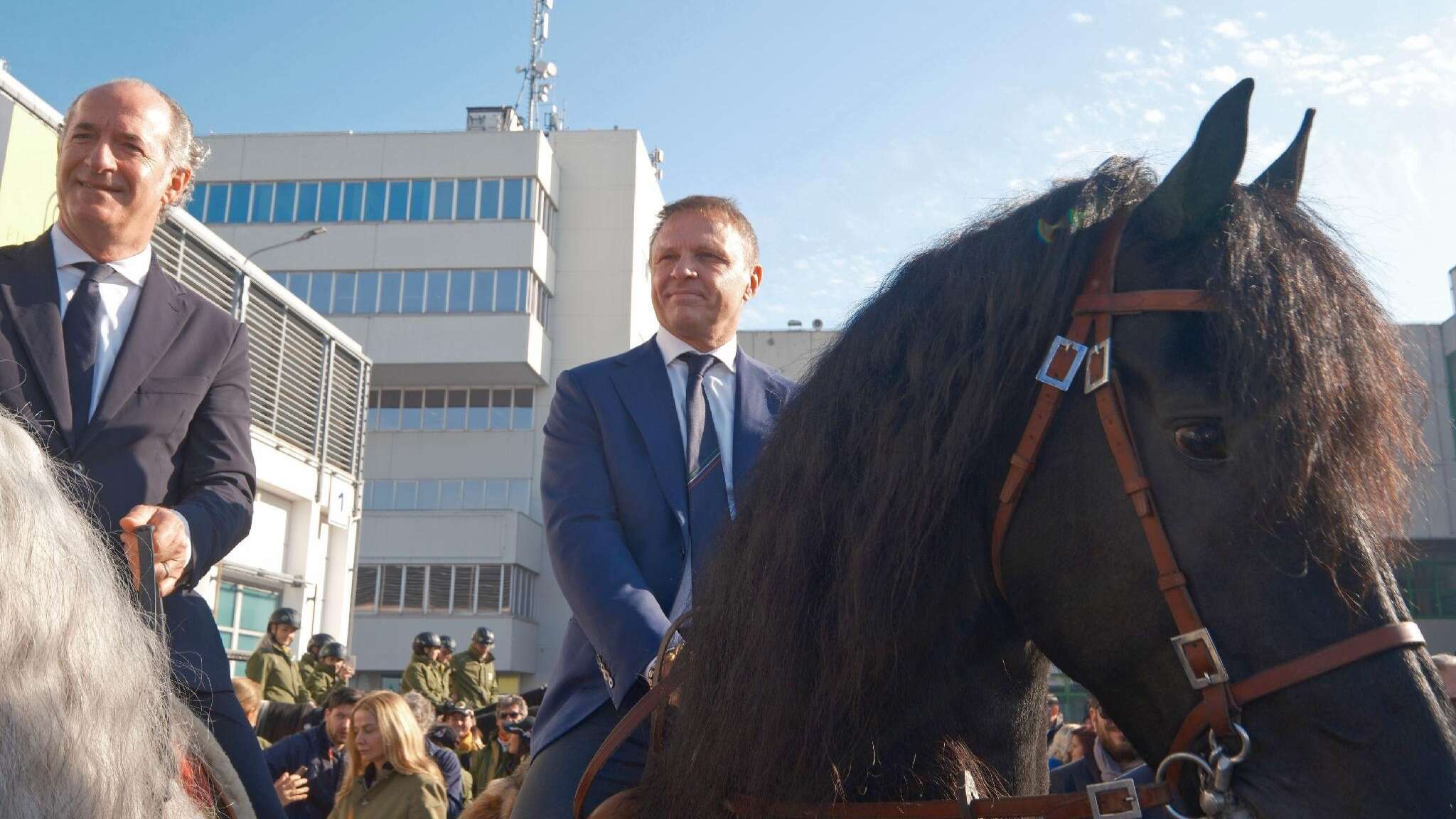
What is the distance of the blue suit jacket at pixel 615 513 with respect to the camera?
2586 mm

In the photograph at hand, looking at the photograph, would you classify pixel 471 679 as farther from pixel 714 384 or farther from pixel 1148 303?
pixel 1148 303

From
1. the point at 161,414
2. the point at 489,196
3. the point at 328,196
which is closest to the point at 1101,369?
the point at 161,414

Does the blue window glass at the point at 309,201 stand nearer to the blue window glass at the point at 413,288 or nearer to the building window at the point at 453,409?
the blue window glass at the point at 413,288

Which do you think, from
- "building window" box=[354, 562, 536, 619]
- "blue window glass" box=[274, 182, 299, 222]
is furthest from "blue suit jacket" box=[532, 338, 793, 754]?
"blue window glass" box=[274, 182, 299, 222]

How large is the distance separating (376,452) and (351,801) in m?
38.2

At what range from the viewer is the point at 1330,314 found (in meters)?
1.91

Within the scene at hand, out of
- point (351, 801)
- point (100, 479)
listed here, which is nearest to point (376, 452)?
point (351, 801)

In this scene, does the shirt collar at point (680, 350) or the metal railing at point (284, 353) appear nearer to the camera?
the shirt collar at point (680, 350)

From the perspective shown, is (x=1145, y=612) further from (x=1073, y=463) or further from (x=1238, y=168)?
(x=1238, y=168)

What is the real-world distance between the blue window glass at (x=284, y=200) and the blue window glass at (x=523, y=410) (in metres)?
10.4

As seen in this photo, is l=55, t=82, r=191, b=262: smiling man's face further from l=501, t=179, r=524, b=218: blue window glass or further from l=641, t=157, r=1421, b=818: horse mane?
l=501, t=179, r=524, b=218: blue window glass

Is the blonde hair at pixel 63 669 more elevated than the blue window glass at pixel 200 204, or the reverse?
the blue window glass at pixel 200 204

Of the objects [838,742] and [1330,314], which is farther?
[838,742]

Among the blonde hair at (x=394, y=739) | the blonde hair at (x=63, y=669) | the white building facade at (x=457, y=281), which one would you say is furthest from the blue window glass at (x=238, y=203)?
the blonde hair at (x=63, y=669)
